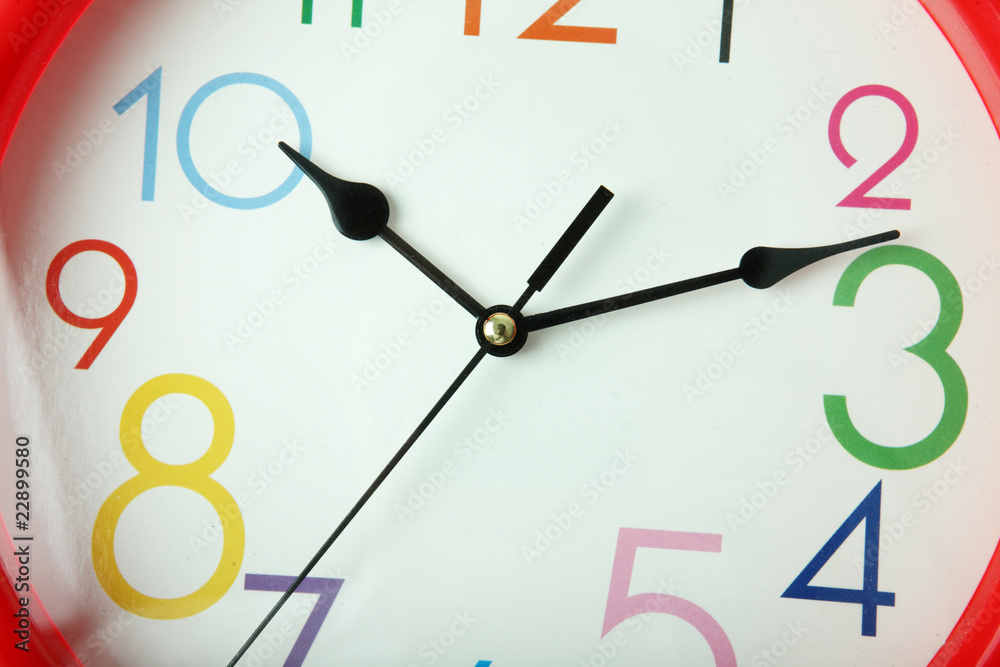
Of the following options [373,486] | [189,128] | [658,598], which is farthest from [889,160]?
[189,128]

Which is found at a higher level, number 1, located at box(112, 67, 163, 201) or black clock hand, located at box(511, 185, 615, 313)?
black clock hand, located at box(511, 185, 615, 313)

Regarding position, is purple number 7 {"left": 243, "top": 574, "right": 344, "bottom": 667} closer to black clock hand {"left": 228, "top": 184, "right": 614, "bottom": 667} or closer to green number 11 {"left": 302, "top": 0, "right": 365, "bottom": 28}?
black clock hand {"left": 228, "top": 184, "right": 614, "bottom": 667}

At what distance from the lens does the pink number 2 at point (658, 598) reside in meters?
0.97

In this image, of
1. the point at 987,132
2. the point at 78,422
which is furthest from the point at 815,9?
the point at 78,422

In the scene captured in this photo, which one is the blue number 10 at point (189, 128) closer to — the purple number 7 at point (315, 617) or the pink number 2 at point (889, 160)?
the purple number 7 at point (315, 617)

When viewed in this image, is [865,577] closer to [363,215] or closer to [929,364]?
[929,364]

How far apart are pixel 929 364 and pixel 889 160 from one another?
0.29m

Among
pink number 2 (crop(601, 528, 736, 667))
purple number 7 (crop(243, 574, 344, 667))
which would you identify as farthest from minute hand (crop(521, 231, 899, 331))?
purple number 7 (crop(243, 574, 344, 667))

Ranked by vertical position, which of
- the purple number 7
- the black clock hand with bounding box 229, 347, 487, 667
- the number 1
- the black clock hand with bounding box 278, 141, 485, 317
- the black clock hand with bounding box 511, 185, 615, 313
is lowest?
the purple number 7

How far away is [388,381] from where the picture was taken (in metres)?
0.99

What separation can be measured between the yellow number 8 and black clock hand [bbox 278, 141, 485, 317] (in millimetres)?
302

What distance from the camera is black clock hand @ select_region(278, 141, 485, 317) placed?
0.95 metres

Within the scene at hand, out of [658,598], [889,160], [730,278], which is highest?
[889,160]

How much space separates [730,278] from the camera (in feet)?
3.13
